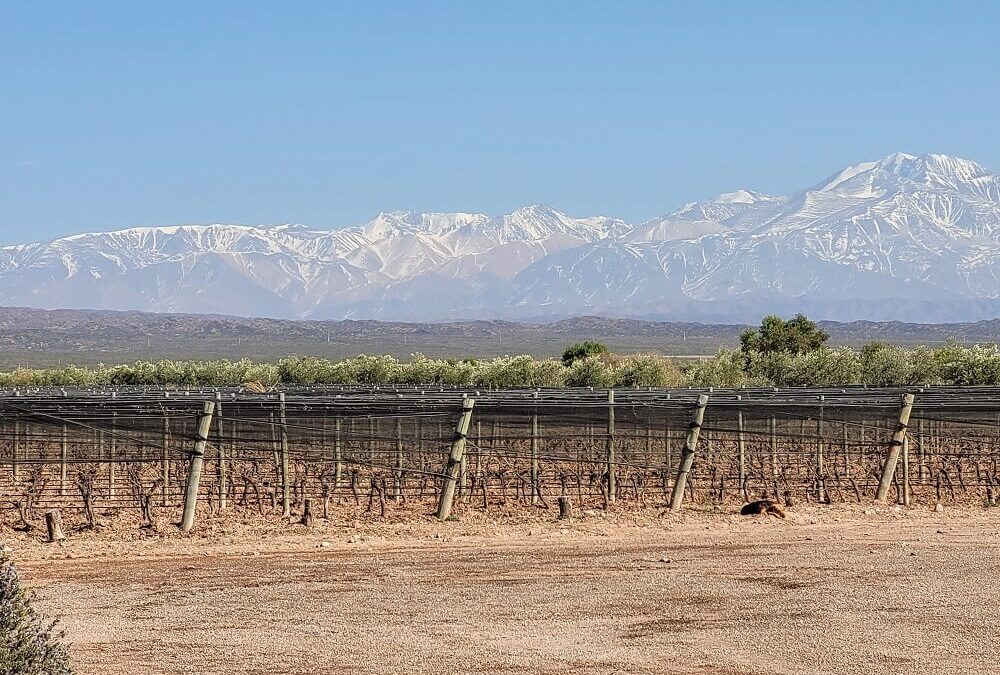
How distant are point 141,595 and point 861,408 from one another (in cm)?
1254

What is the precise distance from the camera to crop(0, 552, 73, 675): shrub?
347 inches

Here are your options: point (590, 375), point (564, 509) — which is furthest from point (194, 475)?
point (590, 375)

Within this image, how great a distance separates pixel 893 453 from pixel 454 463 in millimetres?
6383

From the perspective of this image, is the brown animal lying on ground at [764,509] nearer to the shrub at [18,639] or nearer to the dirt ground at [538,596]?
the dirt ground at [538,596]

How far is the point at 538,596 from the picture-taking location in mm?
14336

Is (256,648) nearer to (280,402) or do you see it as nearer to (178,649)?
(178,649)

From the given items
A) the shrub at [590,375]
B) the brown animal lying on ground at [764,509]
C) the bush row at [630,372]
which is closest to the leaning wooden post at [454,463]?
the brown animal lying on ground at [764,509]

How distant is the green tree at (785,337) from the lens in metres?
85.0

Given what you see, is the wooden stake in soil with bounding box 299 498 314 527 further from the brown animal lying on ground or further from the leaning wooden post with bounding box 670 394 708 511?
the brown animal lying on ground

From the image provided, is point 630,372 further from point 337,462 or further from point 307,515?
point 307,515

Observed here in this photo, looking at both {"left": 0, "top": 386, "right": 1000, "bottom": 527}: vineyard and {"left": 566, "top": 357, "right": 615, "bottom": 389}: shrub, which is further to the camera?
{"left": 566, "top": 357, "right": 615, "bottom": 389}: shrub

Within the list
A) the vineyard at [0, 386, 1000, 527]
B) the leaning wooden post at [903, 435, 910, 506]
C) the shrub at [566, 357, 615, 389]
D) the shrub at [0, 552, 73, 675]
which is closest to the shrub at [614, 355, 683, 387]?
the shrub at [566, 357, 615, 389]

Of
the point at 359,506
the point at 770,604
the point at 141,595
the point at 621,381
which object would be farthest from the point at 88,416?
the point at 621,381

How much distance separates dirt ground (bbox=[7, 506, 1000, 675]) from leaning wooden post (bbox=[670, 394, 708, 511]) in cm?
130
